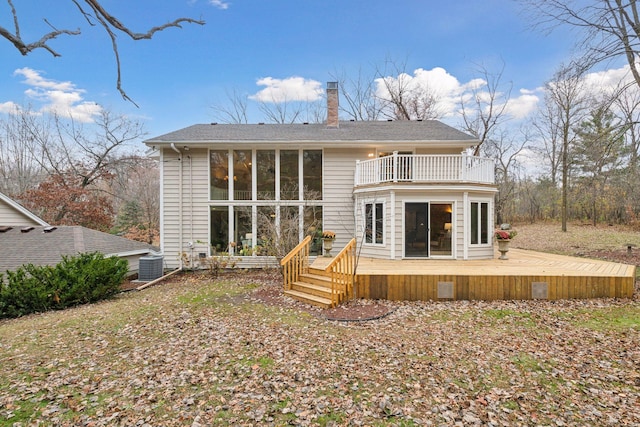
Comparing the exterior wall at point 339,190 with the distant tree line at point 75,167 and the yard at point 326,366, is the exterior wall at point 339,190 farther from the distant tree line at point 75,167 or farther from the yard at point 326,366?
the distant tree line at point 75,167

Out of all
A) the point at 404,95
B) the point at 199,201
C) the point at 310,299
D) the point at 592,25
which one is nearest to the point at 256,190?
the point at 199,201

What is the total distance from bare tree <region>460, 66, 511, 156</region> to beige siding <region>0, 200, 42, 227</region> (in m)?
23.2

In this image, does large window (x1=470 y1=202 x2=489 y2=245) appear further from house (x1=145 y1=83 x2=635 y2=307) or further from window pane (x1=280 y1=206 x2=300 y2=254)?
window pane (x1=280 y1=206 x2=300 y2=254)

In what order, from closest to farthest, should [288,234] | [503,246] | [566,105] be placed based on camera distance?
[503,246], [288,234], [566,105]

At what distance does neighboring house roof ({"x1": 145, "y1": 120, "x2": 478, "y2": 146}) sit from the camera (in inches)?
443

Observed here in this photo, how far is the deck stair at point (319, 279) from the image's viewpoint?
7.07 meters

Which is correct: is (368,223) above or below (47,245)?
above

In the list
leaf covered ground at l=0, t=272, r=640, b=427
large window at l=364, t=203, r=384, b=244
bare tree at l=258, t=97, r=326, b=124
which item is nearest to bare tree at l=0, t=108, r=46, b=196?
bare tree at l=258, t=97, r=326, b=124

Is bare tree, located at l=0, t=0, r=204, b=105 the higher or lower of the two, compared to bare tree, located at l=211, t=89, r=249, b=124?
lower

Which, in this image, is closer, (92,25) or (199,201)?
(92,25)

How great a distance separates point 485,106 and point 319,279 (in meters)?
19.9

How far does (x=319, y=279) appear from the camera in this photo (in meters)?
7.84

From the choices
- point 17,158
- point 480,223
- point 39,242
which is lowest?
point 39,242

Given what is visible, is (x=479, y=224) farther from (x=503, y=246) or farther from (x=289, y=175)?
(x=289, y=175)
